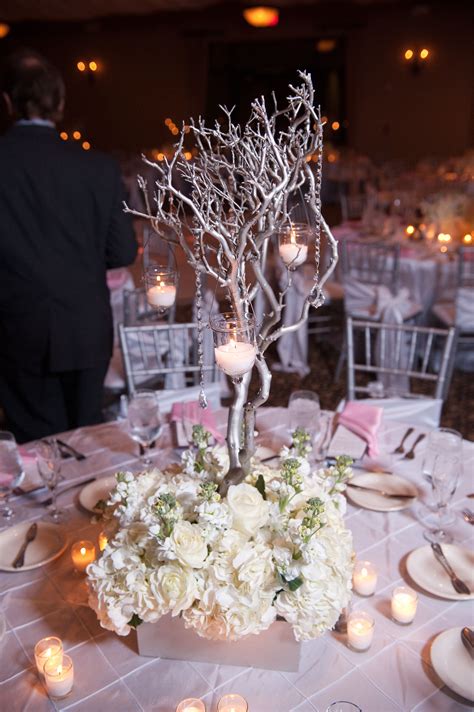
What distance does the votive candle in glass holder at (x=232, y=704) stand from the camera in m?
1.08

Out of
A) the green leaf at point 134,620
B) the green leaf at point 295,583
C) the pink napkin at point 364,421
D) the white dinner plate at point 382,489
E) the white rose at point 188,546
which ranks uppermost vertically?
the white rose at point 188,546

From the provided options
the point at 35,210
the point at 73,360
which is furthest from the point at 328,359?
the point at 35,210

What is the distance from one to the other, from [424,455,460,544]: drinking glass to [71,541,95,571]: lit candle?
84 cm

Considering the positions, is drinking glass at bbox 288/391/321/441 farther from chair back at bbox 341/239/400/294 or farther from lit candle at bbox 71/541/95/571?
chair back at bbox 341/239/400/294

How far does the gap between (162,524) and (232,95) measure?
13975 millimetres

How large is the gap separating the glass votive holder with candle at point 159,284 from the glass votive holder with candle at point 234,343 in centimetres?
54

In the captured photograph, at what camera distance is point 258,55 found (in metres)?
13.6

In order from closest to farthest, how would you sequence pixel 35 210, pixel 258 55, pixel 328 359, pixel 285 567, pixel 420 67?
pixel 285 567 → pixel 35 210 → pixel 328 359 → pixel 420 67 → pixel 258 55

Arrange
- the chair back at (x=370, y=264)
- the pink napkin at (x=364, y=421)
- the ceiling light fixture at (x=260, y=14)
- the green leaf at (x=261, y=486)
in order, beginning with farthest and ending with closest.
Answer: the ceiling light fixture at (x=260, y=14) → the chair back at (x=370, y=264) → the pink napkin at (x=364, y=421) → the green leaf at (x=261, y=486)

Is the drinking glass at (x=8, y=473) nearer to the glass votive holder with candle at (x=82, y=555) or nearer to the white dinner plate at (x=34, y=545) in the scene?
the white dinner plate at (x=34, y=545)

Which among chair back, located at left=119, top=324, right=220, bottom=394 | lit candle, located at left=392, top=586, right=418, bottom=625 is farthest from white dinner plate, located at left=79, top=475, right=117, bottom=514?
chair back, located at left=119, top=324, right=220, bottom=394

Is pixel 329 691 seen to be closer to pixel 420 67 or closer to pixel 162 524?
pixel 162 524

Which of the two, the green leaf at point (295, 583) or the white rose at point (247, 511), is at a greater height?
the white rose at point (247, 511)

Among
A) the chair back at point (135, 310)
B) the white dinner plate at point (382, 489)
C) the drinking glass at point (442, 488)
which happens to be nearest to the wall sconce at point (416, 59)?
the chair back at point (135, 310)
